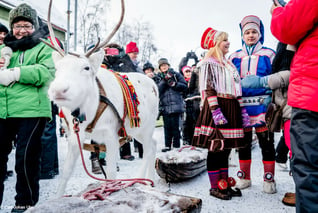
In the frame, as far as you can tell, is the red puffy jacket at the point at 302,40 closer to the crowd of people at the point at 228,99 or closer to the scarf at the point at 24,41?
the crowd of people at the point at 228,99

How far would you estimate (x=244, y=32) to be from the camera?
287 centimetres

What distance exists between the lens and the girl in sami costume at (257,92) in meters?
2.74

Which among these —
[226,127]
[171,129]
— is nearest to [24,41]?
[226,127]

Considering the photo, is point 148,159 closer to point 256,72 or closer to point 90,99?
point 90,99

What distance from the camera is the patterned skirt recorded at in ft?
8.46

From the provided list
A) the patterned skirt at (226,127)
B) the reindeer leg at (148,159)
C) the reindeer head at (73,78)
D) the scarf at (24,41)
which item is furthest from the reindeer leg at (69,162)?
the patterned skirt at (226,127)

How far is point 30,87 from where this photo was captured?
6.90 feet

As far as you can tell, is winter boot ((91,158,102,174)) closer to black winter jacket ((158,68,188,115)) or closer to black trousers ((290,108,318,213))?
black winter jacket ((158,68,188,115))

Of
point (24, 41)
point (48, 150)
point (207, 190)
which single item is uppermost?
point (24, 41)

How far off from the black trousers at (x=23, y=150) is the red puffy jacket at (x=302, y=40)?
1962 mm

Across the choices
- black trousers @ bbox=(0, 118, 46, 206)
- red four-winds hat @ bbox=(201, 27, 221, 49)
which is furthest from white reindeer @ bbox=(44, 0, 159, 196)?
red four-winds hat @ bbox=(201, 27, 221, 49)

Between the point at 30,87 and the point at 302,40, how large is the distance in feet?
6.77

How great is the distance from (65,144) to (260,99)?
4.67 m

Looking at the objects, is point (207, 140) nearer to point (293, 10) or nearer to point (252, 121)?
point (252, 121)
